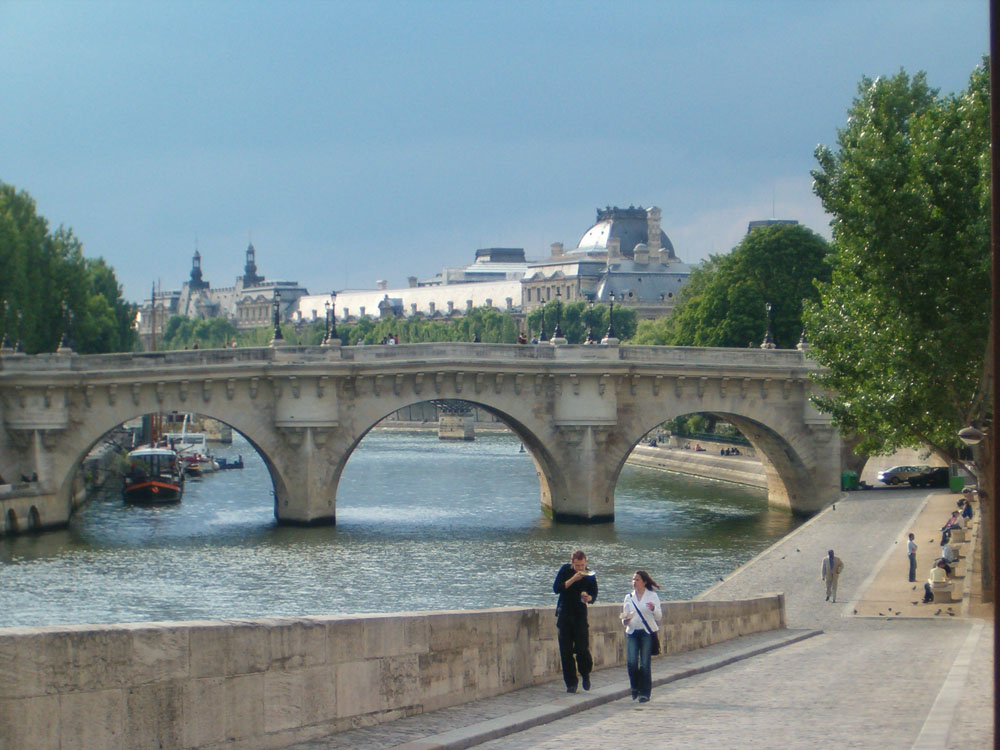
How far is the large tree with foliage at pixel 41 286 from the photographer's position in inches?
2840

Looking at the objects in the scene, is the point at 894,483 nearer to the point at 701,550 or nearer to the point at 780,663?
the point at 701,550

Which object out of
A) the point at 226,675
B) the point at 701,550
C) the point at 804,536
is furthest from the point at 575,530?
the point at 226,675

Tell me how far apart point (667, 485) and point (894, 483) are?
16.0 metres

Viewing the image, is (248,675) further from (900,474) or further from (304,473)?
(900,474)

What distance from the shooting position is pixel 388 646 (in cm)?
1455

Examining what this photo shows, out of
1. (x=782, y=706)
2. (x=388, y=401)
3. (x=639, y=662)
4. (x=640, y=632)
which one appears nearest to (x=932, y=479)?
(x=388, y=401)

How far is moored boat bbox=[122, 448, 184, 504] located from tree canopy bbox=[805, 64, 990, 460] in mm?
40356

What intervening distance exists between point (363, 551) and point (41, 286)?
3169 centimetres

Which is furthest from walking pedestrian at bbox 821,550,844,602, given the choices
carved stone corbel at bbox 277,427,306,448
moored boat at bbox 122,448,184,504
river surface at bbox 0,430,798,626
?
moored boat at bbox 122,448,184,504

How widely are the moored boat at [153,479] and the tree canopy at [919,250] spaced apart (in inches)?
1589

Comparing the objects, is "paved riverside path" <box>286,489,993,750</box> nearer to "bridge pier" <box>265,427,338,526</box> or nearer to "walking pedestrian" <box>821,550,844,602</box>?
"walking pedestrian" <box>821,550,844,602</box>

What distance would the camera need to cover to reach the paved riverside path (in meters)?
13.5

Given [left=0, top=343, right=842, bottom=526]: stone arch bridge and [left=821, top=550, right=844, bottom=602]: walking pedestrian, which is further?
[left=0, top=343, right=842, bottom=526]: stone arch bridge

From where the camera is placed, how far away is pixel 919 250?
36.4 meters
